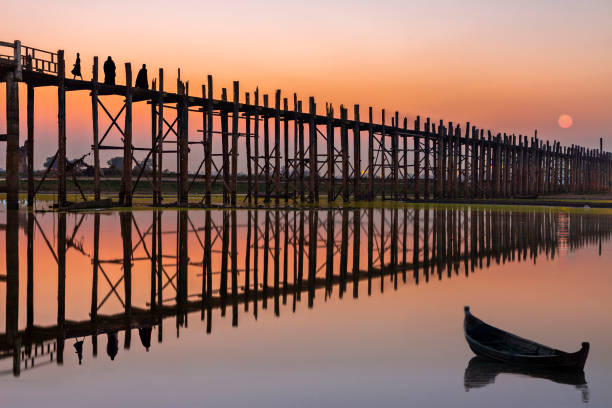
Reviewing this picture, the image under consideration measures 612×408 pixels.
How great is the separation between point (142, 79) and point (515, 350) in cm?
2657

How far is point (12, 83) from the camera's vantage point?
25469 mm

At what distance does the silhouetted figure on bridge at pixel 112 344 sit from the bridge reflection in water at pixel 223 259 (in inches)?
0.5

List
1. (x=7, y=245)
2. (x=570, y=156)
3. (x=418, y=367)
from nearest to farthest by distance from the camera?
(x=418, y=367), (x=7, y=245), (x=570, y=156)

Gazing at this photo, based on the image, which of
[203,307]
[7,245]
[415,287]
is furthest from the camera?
[7,245]

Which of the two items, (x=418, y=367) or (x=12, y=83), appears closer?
(x=418, y=367)

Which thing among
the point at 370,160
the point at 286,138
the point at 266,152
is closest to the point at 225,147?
the point at 266,152

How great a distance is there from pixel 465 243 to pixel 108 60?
18.5m

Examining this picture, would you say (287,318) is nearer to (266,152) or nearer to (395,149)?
(266,152)

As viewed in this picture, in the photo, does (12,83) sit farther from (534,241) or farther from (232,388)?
(232,388)

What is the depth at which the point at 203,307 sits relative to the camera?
9805mm

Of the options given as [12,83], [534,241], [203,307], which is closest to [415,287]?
[203,307]

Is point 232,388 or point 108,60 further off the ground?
point 108,60

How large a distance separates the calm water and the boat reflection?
29 millimetres

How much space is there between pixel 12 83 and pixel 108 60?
499 cm
